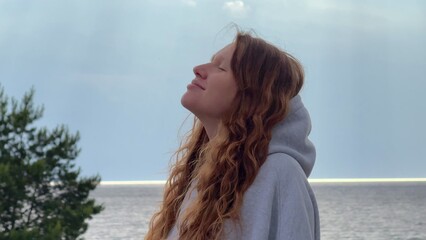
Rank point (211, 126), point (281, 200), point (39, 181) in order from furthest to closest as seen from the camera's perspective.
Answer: point (39, 181) → point (211, 126) → point (281, 200)

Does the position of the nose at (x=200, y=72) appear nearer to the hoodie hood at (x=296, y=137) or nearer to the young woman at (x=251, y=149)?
the young woman at (x=251, y=149)

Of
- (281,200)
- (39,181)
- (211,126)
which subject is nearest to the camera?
(281,200)

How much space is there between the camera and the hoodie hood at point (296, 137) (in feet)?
5.27

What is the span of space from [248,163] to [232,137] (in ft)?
0.23

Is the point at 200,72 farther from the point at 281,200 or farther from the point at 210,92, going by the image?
the point at 281,200

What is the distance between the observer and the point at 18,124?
1911cm

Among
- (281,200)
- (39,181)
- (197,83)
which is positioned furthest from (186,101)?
(39,181)


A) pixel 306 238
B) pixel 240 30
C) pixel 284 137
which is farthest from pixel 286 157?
pixel 240 30

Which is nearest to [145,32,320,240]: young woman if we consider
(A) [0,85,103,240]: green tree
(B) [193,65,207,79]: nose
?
(B) [193,65,207,79]: nose

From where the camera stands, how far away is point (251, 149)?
160cm

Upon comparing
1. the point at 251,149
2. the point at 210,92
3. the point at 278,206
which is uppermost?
the point at 210,92

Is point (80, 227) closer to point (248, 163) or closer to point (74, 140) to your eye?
point (74, 140)

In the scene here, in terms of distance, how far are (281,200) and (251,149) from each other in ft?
0.38

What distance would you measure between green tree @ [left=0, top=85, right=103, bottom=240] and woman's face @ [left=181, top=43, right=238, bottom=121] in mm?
16448
